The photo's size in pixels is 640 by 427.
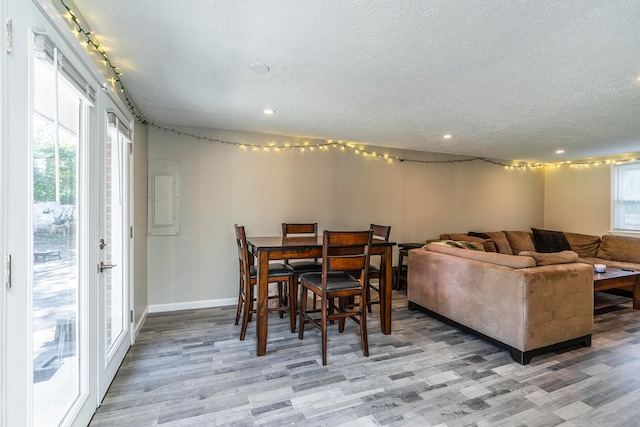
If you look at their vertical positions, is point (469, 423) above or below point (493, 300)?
below

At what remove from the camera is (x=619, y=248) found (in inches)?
201

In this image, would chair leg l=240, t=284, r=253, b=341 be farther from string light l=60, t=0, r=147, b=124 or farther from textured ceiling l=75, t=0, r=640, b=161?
string light l=60, t=0, r=147, b=124

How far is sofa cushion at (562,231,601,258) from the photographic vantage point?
17.9ft

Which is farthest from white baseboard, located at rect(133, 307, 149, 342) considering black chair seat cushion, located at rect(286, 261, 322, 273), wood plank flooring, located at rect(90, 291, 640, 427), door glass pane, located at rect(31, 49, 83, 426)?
black chair seat cushion, located at rect(286, 261, 322, 273)

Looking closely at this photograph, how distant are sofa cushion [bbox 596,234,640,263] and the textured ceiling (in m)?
2.29

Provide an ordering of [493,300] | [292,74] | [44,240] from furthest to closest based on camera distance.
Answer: [493,300], [292,74], [44,240]

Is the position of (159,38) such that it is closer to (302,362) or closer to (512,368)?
(302,362)

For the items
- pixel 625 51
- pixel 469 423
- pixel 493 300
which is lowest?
pixel 469 423

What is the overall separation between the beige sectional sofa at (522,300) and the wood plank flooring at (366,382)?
0.54ft

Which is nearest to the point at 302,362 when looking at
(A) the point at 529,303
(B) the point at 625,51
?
(A) the point at 529,303


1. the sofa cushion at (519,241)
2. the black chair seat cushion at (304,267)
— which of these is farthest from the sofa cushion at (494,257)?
the sofa cushion at (519,241)

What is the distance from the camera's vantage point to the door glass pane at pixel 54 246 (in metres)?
1.26

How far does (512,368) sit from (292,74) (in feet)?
9.88

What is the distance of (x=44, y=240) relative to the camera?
135 centimetres
